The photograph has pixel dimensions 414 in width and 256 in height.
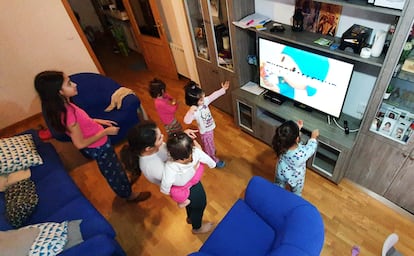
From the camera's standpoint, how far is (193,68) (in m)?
3.45

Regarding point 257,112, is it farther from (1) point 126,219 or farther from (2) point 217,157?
(1) point 126,219

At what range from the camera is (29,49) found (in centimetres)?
330

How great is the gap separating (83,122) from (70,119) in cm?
12

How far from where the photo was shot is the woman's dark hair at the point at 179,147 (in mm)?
1366

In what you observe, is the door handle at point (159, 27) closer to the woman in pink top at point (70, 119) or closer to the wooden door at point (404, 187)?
the woman in pink top at point (70, 119)

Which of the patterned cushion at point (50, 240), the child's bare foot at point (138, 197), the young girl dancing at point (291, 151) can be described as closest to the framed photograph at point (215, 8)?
the young girl dancing at point (291, 151)

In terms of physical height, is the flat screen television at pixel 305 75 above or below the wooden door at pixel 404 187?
above

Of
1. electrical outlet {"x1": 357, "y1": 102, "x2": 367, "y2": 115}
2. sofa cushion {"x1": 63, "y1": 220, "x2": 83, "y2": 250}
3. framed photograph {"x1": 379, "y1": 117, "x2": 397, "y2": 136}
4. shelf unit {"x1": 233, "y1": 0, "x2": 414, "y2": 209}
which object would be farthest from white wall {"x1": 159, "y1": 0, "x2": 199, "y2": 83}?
sofa cushion {"x1": 63, "y1": 220, "x2": 83, "y2": 250}

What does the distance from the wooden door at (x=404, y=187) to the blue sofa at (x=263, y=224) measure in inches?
36.1

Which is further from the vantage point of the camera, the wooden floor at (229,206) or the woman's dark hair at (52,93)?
the wooden floor at (229,206)

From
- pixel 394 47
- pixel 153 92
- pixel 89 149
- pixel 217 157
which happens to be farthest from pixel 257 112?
pixel 89 149

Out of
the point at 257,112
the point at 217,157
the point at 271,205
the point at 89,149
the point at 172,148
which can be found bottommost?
the point at 217,157

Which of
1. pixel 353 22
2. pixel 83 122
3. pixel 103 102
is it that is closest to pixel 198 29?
pixel 103 102

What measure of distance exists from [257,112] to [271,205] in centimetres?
118
